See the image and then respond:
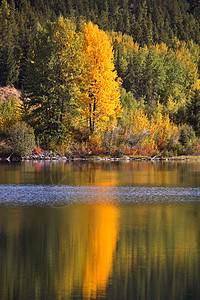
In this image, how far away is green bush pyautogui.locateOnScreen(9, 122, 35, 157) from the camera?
51.3 metres

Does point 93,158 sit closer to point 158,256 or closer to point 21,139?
point 21,139

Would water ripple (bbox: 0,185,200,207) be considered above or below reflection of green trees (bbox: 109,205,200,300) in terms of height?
above

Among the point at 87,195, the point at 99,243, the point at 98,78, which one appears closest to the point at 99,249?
the point at 99,243

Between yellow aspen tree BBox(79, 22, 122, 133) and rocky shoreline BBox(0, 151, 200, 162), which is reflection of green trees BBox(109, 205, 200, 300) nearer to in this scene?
rocky shoreline BBox(0, 151, 200, 162)

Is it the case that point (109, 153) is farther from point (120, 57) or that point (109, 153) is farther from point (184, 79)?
point (184, 79)

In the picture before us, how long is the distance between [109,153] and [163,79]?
57666 mm

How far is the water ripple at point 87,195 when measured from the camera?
2292 centimetres

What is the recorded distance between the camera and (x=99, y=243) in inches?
580

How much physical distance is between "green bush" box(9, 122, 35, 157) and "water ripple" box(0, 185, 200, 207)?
23.7 meters

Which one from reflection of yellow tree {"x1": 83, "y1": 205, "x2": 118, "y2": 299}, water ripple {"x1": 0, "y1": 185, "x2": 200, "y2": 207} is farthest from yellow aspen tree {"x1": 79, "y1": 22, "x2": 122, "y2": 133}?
reflection of yellow tree {"x1": 83, "y1": 205, "x2": 118, "y2": 299}

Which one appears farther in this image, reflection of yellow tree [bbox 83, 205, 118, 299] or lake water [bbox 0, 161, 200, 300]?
reflection of yellow tree [bbox 83, 205, 118, 299]

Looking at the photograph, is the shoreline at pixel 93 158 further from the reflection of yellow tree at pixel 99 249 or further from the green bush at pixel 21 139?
the reflection of yellow tree at pixel 99 249

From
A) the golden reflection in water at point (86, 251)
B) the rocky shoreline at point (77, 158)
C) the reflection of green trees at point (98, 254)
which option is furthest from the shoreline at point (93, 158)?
the reflection of green trees at point (98, 254)

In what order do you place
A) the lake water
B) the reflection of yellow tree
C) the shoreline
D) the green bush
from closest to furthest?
the lake water < the reflection of yellow tree < the green bush < the shoreline
